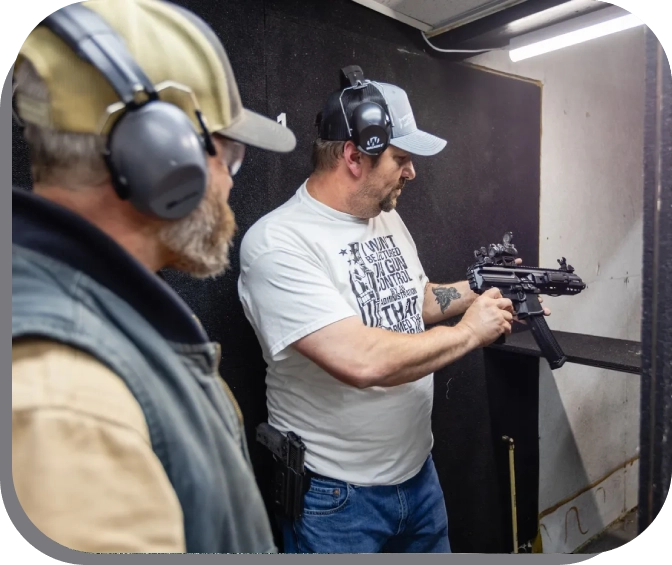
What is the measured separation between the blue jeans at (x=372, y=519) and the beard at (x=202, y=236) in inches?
17.2

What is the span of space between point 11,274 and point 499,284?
784mm

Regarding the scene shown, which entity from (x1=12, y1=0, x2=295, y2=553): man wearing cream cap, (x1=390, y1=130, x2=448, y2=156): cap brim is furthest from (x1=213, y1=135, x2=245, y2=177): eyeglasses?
(x1=390, y1=130, x2=448, y2=156): cap brim

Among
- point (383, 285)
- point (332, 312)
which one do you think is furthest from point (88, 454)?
point (383, 285)

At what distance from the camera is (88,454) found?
363mm

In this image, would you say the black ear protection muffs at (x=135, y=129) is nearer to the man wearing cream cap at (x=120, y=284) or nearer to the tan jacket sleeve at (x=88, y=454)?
the man wearing cream cap at (x=120, y=284)

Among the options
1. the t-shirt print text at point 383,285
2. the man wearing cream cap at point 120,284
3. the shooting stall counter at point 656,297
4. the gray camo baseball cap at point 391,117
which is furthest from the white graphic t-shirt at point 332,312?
the shooting stall counter at point 656,297

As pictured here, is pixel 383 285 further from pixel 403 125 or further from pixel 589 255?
pixel 589 255

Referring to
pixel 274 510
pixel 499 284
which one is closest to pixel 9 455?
pixel 274 510

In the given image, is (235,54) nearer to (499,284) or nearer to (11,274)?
(11,274)

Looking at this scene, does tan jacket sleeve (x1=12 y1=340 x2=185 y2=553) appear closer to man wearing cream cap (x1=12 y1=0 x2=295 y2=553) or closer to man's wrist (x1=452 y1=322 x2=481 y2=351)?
man wearing cream cap (x1=12 y1=0 x2=295 y2=553)

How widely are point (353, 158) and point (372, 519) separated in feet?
2.06

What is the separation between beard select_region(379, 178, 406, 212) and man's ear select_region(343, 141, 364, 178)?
7cm

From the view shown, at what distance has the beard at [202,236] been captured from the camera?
0.49m

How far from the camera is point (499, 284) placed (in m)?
0.90
